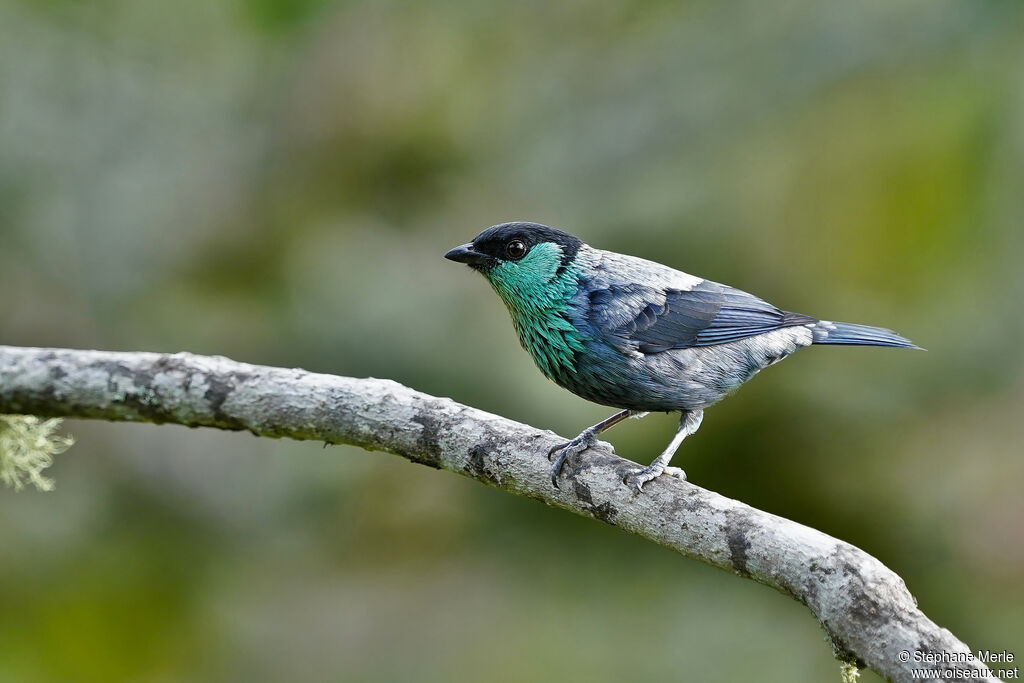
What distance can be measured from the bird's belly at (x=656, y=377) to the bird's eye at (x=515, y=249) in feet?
1.76

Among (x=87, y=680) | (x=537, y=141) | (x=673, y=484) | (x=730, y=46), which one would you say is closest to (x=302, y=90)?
(x=537, y=141)

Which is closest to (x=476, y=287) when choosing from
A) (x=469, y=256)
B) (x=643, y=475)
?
(x=469, y=256)

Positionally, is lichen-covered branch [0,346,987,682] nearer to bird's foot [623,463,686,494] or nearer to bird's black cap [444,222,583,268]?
bird's foot [623,463,686,494]

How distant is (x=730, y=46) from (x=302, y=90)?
348 centimetres

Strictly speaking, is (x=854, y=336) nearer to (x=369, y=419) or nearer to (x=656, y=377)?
(x=656, y=377)

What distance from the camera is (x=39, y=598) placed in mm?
5641

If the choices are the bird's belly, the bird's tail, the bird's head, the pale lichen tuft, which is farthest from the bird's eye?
the pale lichen tuft

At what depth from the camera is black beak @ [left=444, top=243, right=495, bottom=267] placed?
150 inches

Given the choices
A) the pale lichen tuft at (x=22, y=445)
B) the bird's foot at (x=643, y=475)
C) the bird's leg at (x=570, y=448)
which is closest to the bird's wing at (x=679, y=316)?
the bird's leg at (x=570, y=448)

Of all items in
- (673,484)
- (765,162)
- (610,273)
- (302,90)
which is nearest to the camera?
(673,484)

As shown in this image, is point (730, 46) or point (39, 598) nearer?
point (39, 598)

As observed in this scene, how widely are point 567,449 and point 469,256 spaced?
3.39 ft

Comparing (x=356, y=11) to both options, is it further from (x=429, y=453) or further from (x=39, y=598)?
(x=429, y=453)

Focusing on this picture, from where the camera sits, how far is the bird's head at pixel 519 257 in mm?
3770
